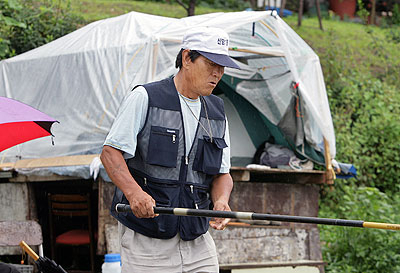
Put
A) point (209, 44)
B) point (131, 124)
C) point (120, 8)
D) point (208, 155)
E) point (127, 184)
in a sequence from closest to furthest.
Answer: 1. point (127, 184)
2. point (131, 124)
3. point (209, 44)
4. point (208, 155)
5. point (120, 8)

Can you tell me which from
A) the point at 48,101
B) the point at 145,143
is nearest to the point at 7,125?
the point at 145,143

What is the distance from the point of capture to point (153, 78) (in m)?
7.09

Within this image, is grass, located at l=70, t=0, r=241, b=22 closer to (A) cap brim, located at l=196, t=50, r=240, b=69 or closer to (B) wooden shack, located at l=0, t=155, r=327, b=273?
(B) wooden shack, located at l=0, t=155, r=327, b=273

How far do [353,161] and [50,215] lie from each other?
5316 mm

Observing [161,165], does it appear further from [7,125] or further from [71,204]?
[71,204]

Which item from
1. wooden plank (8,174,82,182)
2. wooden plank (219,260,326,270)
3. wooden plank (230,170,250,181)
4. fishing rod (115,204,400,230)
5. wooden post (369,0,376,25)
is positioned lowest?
wooden plank (219,260,326,270)

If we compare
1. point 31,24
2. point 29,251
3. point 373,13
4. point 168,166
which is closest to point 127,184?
point 168,166

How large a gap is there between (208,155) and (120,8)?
43.4ft

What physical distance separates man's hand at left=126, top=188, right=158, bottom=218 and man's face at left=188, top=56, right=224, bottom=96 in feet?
2.29

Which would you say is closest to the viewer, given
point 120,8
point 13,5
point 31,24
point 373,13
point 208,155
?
point 208,155

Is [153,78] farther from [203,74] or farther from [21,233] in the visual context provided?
[203,74]

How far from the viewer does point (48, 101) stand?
8250 mm

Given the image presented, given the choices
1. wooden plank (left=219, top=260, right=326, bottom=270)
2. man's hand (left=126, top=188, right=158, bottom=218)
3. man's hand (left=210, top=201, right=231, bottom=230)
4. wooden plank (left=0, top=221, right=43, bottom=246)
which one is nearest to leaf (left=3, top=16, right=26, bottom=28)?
wooden plank (left=0, top=221, right=43, bottom=246)

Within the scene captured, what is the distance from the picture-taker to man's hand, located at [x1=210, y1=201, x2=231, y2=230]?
3.43 m
